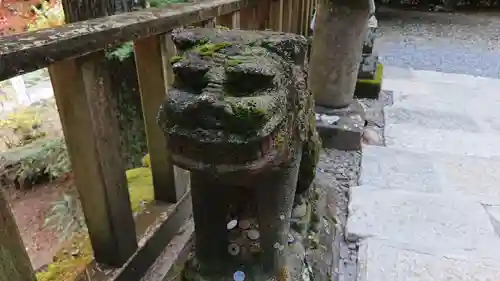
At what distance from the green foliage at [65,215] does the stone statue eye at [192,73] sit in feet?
7.97

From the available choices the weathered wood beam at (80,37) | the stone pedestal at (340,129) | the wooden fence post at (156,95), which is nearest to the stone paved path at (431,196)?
the stone pedestal at (340,129)

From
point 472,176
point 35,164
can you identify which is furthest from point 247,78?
point 35,164

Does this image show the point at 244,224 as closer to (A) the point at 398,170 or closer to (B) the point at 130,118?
(A) the point at 398,170

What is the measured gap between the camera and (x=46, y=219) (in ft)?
11.4

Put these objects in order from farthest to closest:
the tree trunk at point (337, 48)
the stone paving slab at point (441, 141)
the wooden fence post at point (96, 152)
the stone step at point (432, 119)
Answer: the stone step at point (432, 119)
the stone paving slab at point (441, 141)
the tree trunk at point (337, 48)
the wooden fence post at point (96, 152)

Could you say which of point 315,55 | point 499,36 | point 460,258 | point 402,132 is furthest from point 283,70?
point 499,36

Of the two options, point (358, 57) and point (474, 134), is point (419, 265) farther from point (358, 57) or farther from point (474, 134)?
point (474, 134)

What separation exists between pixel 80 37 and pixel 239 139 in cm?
45

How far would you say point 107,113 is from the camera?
3.91ft

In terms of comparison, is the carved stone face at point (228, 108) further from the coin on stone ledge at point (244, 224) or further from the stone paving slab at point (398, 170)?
the stone paving slab at point (398, 170)

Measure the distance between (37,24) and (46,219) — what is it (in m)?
3.25

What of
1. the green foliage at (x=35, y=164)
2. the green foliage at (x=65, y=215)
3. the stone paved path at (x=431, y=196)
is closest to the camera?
the stone paved path at (x=431, y=196)

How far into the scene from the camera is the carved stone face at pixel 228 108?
2.81 ft

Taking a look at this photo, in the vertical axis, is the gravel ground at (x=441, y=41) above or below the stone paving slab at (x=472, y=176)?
below
